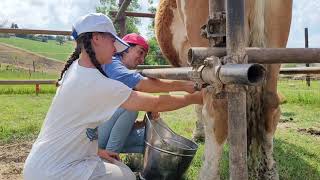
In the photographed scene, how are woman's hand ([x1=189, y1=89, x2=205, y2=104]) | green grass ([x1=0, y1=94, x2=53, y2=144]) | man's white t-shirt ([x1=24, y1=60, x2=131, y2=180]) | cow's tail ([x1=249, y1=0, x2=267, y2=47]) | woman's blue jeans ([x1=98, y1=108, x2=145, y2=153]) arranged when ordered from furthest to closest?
1. green grass ([x1=0, y1=94, x2=53, y2=144])
2. woman's blue jeans ([x1=98, y1=108, x2=145, y2=153])
3. cow's tail ([x1=249, y1=0, x2=267, y2=47])
4. woman's hand ([x1=189, y1=89, x2=205, y2=104])
5. man's white t-shirt ([x1=24, y1=60, x2=131, y2=180])

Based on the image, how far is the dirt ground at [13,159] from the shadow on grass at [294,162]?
2456 millimetres

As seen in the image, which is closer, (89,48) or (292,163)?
(89,48)

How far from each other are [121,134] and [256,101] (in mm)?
1274

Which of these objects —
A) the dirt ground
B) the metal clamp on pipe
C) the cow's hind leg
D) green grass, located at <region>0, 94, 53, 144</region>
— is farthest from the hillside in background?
the metal clamp on pipe

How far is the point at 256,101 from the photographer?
10.8ft

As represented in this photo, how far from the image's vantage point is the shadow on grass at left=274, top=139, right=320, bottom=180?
4070mm

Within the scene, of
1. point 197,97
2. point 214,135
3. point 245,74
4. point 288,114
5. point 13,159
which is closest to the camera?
point 245,74

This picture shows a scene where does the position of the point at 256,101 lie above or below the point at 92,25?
below

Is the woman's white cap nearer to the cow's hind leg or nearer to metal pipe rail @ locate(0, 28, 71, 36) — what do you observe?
the cow's hind leg

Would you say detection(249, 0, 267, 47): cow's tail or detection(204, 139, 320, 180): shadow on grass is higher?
detection(249, 0, 267, 47): cow's tail

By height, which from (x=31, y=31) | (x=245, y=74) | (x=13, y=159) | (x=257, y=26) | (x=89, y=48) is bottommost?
(x=13, y=159)

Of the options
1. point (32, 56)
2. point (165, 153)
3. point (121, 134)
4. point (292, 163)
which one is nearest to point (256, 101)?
point (165, 153)

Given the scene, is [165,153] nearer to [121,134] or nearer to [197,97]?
[121,134]

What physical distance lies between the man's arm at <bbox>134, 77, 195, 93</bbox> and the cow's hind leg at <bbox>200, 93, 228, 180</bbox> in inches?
Answer: 6.2
